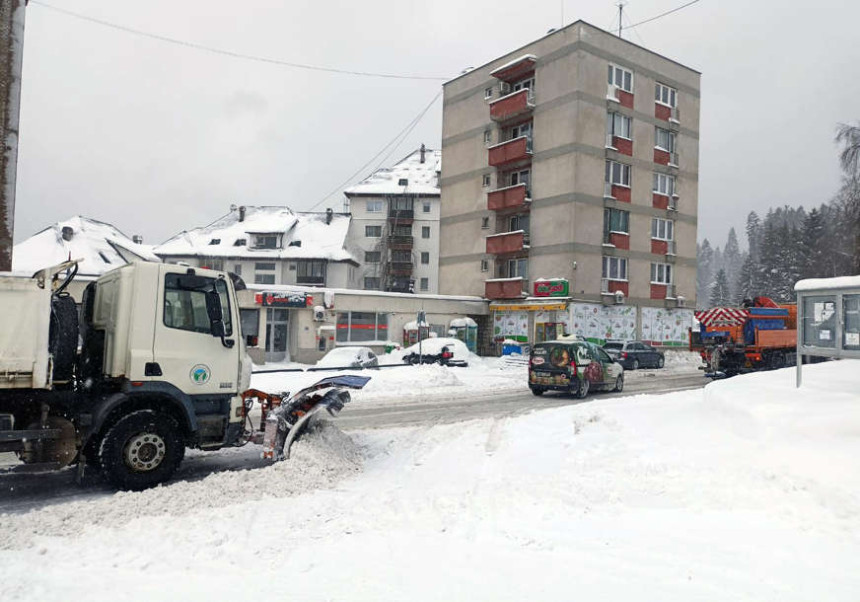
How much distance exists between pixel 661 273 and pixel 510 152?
1216 cm

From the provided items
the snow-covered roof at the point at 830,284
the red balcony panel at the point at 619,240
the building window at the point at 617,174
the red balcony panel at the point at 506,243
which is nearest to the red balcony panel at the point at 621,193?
the building window at the point at 617,174

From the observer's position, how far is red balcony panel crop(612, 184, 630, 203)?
35.1 meters

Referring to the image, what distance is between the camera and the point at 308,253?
50.3 m

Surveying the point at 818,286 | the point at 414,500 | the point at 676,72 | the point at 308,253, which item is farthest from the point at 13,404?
the point at 308,253

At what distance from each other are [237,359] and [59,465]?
89.4 inches

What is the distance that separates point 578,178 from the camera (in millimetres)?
33344

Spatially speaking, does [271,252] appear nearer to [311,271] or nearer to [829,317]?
[311,271]

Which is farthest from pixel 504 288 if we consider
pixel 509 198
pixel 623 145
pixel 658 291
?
pixel 623 145

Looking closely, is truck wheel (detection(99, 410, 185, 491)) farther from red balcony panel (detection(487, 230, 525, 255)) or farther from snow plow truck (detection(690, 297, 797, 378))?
red balcony panel (detection(487, 230, 525, 255))

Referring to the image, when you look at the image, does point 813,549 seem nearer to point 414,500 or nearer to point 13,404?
point 414,500

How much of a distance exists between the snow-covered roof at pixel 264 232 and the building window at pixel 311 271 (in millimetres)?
869

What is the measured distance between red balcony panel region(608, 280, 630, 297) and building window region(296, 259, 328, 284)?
25.2m

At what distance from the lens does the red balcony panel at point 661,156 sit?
37.2m

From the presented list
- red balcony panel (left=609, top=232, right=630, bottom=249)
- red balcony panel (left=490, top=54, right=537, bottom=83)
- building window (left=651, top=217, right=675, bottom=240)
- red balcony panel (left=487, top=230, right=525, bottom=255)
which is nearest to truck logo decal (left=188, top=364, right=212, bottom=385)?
red balcony panel (left=487, top=230, right=525, bottom=255)
